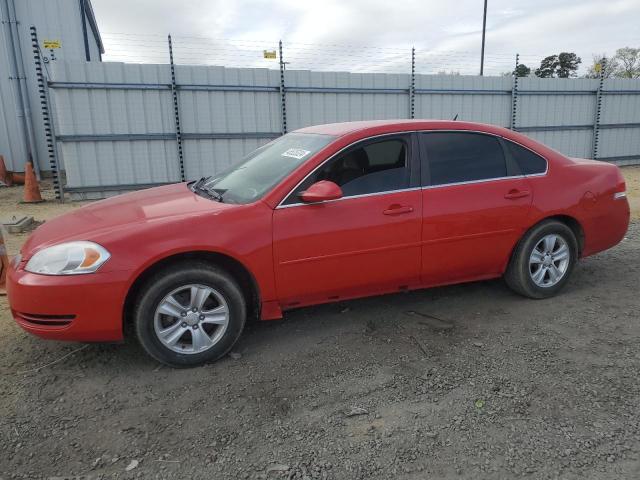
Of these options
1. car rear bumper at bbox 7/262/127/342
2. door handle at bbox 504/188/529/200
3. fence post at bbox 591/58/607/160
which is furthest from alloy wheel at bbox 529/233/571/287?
fence post at bbox 591/58/607/160

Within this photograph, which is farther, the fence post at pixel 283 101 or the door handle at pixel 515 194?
the fence post at pixel 283 101

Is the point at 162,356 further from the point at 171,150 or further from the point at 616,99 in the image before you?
the point at 616,99

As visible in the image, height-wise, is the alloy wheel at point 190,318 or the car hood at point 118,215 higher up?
the car hood at point 118,215

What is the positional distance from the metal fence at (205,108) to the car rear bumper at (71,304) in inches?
308

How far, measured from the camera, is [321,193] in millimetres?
3391

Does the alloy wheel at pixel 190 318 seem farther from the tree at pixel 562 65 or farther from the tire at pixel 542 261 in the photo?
the tree at pixel 562 65

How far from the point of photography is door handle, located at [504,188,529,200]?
4112 millimetres

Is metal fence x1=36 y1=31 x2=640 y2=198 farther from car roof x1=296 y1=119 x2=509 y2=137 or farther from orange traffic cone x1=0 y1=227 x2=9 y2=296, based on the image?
car roof x1=296 y1=119 x2=509 y2=137

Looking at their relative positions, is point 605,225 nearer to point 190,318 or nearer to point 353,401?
point 353,401

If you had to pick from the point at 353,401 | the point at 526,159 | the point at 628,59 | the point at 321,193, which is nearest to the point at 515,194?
the point at 526,159

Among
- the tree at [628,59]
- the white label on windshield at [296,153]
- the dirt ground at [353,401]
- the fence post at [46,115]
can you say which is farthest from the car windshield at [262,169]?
the tree at [628,59]

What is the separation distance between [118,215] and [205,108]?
7935 millimetres

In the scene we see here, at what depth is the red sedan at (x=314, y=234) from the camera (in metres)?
3.13

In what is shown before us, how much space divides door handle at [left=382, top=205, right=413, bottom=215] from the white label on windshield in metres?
0.73
